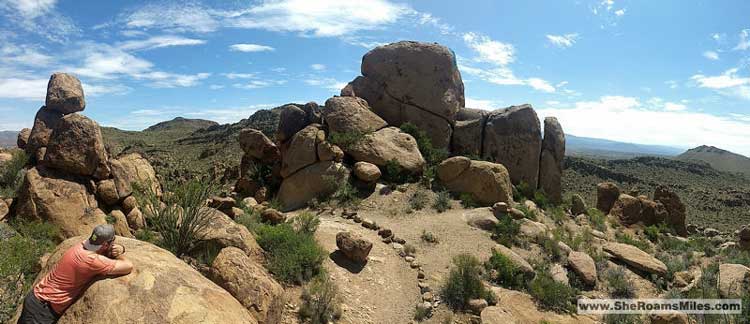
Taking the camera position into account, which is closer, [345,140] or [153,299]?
[153,299]

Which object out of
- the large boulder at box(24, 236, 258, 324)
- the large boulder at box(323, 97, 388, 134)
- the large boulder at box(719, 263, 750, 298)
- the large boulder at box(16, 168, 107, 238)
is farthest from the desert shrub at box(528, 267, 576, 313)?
the large boulder at box(323, 97, 388, 134)

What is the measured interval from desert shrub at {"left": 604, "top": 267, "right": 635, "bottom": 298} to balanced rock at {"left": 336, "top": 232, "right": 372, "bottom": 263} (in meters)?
6.38

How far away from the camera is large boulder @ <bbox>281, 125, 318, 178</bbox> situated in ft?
56.6

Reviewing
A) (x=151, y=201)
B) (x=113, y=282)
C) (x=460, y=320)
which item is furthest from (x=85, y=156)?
(x=460, y=320)

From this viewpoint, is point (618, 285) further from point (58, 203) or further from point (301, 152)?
point (58, 203)

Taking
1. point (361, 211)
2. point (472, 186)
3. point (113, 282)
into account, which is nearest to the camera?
point (113, 282)

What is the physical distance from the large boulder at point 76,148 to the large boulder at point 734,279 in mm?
15421

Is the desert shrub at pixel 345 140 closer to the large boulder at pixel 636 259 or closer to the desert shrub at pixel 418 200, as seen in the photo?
the desert shrub at pixel 418 200

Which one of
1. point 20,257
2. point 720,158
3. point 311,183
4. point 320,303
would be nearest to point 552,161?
point 311,183

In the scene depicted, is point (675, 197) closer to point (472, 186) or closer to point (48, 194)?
point (472, 186)

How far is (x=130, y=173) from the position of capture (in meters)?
10.9

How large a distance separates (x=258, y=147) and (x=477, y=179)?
10.1 meters

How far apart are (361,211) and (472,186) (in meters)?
4.58

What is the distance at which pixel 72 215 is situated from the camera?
8.96m
